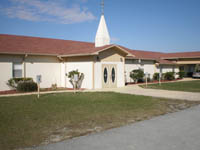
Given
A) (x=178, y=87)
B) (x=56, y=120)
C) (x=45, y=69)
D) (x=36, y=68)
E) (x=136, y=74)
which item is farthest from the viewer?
(x=136, y=74)

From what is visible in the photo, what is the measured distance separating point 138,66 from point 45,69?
1116 centimetres

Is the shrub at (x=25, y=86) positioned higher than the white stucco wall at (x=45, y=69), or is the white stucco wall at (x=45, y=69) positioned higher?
the white stucco wall at (x=45, y=69)

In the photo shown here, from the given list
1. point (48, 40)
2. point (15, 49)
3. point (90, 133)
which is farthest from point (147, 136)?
point (48, 40)

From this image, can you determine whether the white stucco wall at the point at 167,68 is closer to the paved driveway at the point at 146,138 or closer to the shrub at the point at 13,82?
the shrub at the point at 13,82

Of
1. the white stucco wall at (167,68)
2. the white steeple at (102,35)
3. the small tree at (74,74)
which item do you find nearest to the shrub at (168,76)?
the white stucco wall at (167,68)

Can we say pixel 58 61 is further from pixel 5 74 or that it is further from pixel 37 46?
pixel 5 74

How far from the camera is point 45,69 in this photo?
1889 centimetres

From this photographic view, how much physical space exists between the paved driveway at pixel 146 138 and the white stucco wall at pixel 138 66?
1667 cm

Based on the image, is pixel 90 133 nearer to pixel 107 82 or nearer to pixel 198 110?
pixel 198 110

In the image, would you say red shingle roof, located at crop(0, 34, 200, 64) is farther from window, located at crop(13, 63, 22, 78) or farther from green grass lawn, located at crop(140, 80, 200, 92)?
green grass lawn, located at crop(140, 80, 200, 92)

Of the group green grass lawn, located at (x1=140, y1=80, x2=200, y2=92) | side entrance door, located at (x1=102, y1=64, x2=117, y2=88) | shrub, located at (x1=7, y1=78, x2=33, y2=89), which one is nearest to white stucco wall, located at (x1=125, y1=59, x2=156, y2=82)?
green grass lawn, located at (x1=140, y1=80, x2=200, y2=92)

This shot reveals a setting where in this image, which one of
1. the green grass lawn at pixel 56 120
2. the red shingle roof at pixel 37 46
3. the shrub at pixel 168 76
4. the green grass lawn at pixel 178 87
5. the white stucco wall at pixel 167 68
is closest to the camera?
the green grass lawn at pixel 56 120

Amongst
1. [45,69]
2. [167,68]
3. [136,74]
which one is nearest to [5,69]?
[45,69]

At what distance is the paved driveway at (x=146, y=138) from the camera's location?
4938mm
